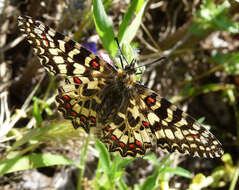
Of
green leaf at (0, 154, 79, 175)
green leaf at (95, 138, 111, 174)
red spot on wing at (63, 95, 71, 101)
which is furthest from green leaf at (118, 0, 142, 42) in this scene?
green leaf at (0, 154, 79, 175)

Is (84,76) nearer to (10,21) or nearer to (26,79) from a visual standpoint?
(26,79)

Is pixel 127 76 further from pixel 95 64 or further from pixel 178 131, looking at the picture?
pixel 178 131

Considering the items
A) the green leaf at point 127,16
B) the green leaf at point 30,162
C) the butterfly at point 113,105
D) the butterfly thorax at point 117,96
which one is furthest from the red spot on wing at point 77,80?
the green leaf at point 30,162

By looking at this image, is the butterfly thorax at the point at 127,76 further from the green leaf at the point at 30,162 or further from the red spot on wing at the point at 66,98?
the green leaf at the point at 30,162

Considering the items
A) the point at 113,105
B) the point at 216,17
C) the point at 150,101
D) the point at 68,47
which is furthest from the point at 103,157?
the point at 216,17

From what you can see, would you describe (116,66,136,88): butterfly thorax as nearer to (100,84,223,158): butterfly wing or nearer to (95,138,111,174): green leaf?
(100,84,223,158): butterfly wing

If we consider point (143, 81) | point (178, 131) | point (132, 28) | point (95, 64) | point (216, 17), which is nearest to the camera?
point (178, 131)
